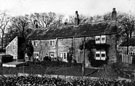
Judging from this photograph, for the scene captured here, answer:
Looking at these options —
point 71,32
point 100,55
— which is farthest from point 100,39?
point 71,32

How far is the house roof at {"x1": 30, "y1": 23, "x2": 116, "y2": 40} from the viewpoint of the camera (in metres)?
30.3

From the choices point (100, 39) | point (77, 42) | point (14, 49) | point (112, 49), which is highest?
point (100, 39)

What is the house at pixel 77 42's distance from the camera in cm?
2839

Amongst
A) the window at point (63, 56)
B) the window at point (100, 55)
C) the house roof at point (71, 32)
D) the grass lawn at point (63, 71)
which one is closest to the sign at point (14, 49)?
the house roof at point (71, 32)

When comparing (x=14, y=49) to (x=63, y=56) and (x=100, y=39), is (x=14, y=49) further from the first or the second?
(x=100, y=39)

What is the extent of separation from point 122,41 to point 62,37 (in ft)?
82.9

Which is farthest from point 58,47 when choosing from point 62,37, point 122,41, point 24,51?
point 122,41

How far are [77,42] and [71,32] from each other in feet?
10.5

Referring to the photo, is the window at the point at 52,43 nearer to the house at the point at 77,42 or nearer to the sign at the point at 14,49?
the house at the point at 77,42

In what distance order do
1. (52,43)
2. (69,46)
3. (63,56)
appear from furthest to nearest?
(52,43)
(63,56)
(69,46)

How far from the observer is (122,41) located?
5019 centimetres

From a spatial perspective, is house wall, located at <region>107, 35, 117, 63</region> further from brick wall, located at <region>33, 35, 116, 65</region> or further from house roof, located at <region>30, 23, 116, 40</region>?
house roof, located at <region>30, 23, 116, 40</region>

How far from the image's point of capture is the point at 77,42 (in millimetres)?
31484

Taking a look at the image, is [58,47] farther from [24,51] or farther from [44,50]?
[24,51]
